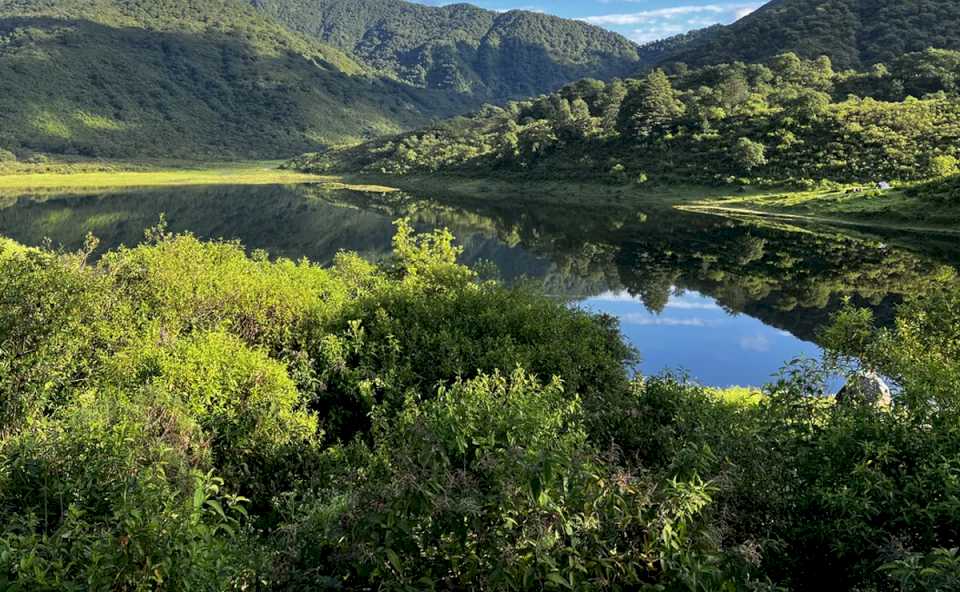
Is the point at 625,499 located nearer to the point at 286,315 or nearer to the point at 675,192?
the point at 286,315

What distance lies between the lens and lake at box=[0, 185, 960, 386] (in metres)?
34.4

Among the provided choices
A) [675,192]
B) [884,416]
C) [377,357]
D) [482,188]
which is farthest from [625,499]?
[482,188]

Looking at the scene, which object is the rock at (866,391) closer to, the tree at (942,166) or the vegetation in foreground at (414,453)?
the vegetation in foreground at (414,453)

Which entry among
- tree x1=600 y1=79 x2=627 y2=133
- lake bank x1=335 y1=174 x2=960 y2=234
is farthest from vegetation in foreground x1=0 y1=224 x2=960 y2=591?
tree x1=600 y1=79 x2=627 y2=133

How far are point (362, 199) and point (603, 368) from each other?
358 ft

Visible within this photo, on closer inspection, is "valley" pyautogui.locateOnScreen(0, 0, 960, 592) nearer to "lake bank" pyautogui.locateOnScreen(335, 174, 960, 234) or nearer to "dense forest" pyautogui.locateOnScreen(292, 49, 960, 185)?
"lake bank" pyautogui.locateOnScreen(335, 174, 960, 234)

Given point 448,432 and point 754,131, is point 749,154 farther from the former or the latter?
point 448,432

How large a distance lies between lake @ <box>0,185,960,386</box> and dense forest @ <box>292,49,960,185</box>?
73.2 feet

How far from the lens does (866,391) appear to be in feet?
43.1

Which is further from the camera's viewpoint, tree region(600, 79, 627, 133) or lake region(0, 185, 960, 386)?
tree region(600, 79, 627, 133)

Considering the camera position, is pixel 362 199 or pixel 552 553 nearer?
pixel 552 553

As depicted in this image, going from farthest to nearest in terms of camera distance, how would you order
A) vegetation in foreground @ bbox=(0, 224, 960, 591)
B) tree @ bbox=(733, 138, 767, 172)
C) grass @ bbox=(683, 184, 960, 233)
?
tree @ bbox=(733, 138, 767, 172) → grass @ bbox=(683, 184, 960, 233) → vegetation in foreground @ bbox=(0, 224, 960, 591)

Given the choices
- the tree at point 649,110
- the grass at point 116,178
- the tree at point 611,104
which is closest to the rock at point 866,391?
the tree at point 649,110

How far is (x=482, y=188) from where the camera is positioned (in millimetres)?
138750
